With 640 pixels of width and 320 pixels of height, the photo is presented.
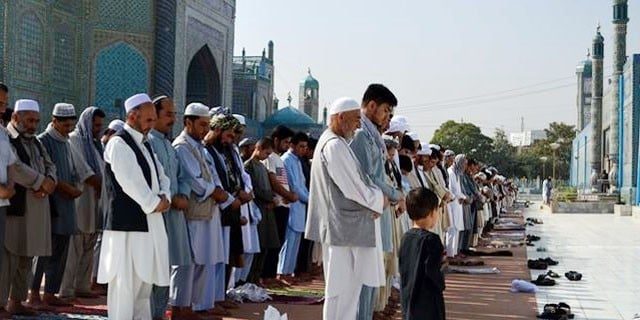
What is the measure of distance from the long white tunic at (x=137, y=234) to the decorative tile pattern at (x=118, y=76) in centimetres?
1459

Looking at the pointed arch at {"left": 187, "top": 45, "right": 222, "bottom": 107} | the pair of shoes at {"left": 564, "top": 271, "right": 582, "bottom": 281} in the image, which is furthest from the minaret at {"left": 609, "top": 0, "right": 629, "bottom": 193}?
the pair of shoes at {"left": 564, "top": 271, "right": 582, "bottom": 281}

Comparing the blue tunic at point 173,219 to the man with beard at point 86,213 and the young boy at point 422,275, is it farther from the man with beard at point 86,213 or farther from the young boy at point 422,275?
the young boy at point 422,275

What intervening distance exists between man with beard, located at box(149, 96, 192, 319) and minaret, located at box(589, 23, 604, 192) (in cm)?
3207

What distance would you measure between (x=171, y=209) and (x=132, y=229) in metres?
0.54

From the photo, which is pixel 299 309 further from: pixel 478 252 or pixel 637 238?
pixel 637 238

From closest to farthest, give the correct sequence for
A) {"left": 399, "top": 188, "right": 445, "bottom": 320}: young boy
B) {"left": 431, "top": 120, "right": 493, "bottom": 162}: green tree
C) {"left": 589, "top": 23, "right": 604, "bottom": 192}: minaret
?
1. {"left": 399, "top": 188, "right": 445, "bottom": 320}: young boy
2. {"left": 589, "top": 23, "right": 604, "bottom": 192}: minaret
3. {"left": 431, "top": 120, "right": 493, "bottom": 162}: green tree

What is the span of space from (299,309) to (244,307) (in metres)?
0.44

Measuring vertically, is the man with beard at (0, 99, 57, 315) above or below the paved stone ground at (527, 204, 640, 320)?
above

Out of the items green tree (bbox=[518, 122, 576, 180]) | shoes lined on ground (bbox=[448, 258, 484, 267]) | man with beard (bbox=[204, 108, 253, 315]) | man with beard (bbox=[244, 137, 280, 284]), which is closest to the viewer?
man with beard (bbox=[204, 108, 253, 315])

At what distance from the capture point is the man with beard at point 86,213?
6.25 m

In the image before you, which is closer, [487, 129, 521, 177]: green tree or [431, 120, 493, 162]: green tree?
[431, 120, 493, 162]: green tree

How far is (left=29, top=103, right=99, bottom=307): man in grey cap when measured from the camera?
19.4ft

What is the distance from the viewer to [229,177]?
19.3 feet

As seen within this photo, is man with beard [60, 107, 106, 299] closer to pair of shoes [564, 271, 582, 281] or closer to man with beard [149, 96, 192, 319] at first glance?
man with beard [149, 96, 192, 319]
